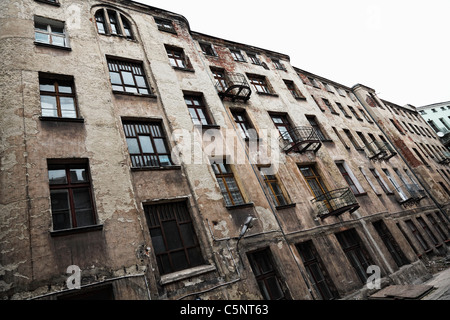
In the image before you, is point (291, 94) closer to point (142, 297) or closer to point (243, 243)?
point (243, 243)

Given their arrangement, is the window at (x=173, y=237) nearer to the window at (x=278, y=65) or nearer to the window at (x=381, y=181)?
the window at (x=381, y=181)

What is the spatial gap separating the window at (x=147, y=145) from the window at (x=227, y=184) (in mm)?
2097

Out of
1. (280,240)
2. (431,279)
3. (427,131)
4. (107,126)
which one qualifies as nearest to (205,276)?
(280,240)

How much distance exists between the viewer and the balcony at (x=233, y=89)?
13.0 meters

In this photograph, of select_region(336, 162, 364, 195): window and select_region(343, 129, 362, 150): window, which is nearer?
select_region(336, 162, 364, 195): window

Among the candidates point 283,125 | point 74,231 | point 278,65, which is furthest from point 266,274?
A: point 278,65

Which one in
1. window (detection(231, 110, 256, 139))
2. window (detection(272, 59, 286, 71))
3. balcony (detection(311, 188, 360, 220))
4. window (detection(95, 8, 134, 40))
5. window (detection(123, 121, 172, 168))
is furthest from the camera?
window (detection(272, 59, 286, 71))

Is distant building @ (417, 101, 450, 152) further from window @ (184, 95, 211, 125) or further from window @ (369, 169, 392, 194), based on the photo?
window @ (184, 95, 211, 125)

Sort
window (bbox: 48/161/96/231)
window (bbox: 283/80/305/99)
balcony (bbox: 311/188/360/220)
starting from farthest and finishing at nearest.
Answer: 1. window (bbox: 283/80/305/99)
2. balcony (bbox: 311/188/360/220)
3. window (bbox: 48/161/96/231)

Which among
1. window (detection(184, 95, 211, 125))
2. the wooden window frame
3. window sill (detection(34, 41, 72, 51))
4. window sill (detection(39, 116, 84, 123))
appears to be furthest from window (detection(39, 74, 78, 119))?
window (detection(184, 95, 211, 125))

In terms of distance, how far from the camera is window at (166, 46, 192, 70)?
1331 cm

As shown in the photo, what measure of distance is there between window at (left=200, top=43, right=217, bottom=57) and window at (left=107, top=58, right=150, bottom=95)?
5.71 meters

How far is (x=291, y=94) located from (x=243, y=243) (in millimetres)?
12155

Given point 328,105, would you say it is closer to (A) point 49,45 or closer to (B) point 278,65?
(B) point 278,65
